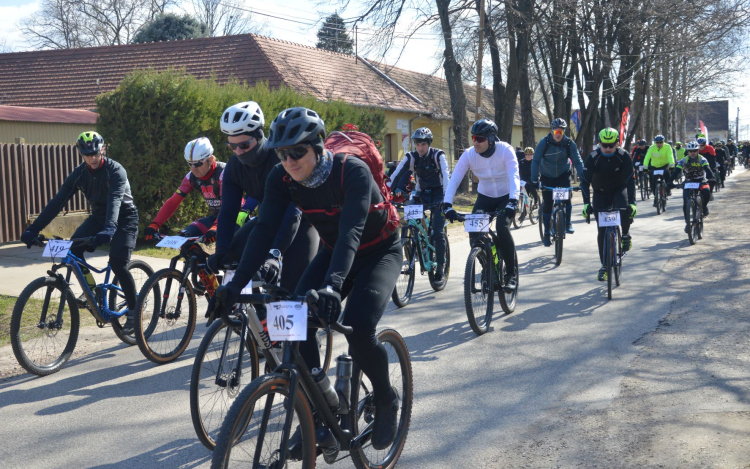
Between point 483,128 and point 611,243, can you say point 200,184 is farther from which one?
point 611,243

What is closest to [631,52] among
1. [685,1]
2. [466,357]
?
[685,1]

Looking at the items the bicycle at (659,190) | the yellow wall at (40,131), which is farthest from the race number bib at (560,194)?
the yellow wall at (40,131)

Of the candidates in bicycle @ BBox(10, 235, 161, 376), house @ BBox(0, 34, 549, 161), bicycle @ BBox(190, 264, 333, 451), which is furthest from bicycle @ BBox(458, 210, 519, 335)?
house @ BBox(0, 34, 549, 161)

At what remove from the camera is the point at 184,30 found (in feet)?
137

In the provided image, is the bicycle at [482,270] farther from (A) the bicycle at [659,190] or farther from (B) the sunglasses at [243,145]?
(A) the bicycle at [659,190]

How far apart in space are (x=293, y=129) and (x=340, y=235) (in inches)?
20.8

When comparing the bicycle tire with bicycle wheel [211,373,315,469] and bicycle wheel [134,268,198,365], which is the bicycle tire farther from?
bicycle wheel [211,373,315,469]

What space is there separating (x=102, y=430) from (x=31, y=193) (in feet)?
36.1

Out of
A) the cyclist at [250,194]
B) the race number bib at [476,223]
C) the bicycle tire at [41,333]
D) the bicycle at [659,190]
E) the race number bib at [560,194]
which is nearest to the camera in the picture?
the cyclist at [250,194]

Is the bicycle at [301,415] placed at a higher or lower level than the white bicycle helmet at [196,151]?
lower

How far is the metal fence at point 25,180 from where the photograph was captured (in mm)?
13852

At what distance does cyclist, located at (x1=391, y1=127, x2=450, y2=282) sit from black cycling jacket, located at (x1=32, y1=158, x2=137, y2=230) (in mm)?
3810

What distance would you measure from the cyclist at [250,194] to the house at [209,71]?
20.6 m

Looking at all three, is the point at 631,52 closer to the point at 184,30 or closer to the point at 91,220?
the point at 184,30
